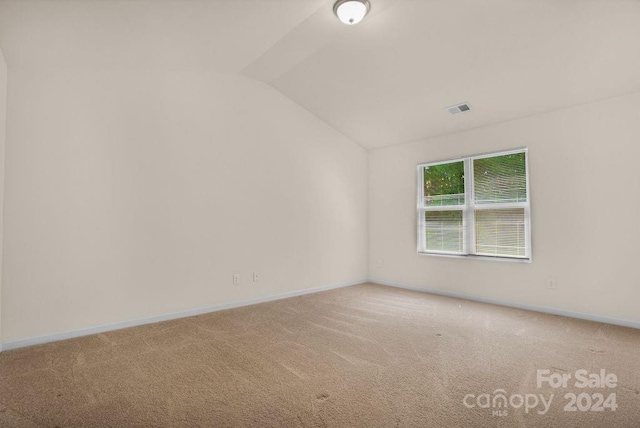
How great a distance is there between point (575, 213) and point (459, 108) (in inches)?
70.3

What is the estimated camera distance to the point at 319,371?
2334 mm

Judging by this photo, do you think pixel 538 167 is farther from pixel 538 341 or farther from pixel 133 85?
pixel 133 85

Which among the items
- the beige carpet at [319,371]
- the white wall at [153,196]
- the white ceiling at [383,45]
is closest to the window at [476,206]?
the white ceiling at [383,45]

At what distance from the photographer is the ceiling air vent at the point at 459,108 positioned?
4023 mm

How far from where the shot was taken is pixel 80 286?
10.1ft

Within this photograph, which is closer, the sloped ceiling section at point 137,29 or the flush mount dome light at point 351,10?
the sloped ceiling section at point 137,29

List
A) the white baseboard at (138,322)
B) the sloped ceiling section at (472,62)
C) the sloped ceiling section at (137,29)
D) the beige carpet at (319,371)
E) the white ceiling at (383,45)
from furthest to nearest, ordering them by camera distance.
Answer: the white baseboard at (138,322)
the sloped ceiling section at (472,62)
the white ceiling at (383,45)
the sloped ceiling section at (137,29)
the beige carpet at (319,371)

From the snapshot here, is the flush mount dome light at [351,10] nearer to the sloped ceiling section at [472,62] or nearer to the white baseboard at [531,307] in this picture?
the sloped ceiling section at [472,62]

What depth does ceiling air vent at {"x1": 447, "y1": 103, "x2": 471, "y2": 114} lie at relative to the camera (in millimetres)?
4023

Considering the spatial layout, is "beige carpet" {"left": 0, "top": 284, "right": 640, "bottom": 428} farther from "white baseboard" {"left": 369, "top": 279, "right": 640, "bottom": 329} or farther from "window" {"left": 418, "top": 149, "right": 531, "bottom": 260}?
"window" {"left": 418, "top": 149, "right": 531, "bottom": 260}

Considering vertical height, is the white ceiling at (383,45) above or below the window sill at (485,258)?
above

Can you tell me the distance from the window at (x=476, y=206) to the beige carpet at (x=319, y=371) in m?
1.02

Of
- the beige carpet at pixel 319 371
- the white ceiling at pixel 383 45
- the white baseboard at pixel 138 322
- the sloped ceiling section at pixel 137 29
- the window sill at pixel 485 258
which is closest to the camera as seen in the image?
the beige carpet at pixel 319 371

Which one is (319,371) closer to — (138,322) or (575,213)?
(138,322)
